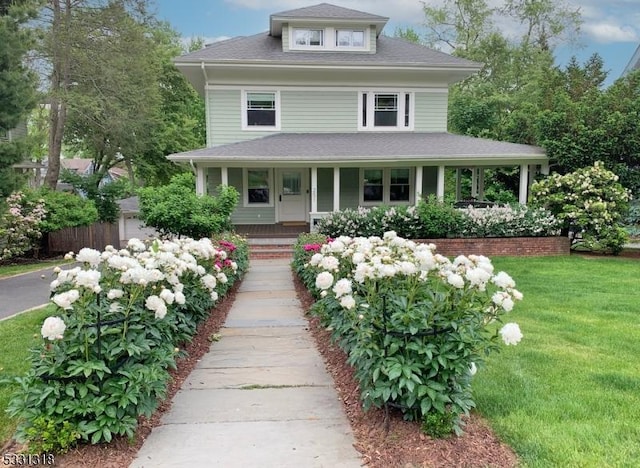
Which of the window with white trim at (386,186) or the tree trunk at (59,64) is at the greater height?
the tree trunk at (59,64)

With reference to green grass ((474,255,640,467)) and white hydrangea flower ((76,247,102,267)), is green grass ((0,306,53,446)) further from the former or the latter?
green grass ((474,255,640,467))

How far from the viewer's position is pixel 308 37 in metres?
15.5

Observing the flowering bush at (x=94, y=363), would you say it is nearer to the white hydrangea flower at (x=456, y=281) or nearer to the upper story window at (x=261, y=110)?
the white hydrangea flower at (x=456, y=281)

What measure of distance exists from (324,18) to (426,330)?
570 inches

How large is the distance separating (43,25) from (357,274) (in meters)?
18.9

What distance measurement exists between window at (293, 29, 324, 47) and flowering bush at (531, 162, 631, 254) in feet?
29.0

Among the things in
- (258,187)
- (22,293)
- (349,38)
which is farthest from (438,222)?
(22,293)

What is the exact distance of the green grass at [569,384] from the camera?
287cm

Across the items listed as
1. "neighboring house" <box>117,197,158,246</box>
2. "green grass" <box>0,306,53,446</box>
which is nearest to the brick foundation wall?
"green grass" <box>0,306,53,446</box>

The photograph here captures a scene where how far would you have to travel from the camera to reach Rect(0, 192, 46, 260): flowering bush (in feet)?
38.2

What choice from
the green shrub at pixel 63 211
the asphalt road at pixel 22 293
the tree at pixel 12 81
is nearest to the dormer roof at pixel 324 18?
the tree at pixel 12 81

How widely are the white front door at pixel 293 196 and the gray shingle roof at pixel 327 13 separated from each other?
5140 mm

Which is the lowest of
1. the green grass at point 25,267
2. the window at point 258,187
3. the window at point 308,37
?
the green grass at point 25,267

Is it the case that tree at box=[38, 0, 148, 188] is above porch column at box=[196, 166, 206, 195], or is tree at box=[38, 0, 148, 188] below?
above
